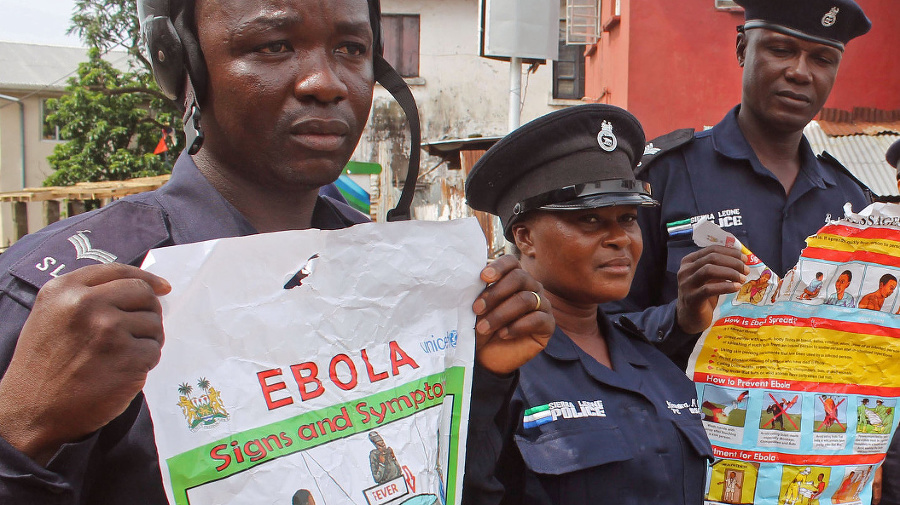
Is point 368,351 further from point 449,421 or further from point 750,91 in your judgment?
point 750,91

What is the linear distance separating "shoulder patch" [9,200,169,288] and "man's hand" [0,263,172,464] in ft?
0.48

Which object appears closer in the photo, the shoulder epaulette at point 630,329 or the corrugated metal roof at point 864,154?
the shoulder epaulette at point 630,329

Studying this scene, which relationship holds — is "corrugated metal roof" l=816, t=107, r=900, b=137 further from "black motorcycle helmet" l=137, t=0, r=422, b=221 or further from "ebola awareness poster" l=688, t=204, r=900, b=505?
"black motorcycle helmet" l=137, t=0, r=422, b=221

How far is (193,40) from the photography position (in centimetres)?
126

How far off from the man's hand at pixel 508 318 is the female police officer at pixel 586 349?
29 centimetres

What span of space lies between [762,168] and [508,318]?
1.54 metres

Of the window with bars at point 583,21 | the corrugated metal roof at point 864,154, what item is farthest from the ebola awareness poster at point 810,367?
the window with bars at point 583,21

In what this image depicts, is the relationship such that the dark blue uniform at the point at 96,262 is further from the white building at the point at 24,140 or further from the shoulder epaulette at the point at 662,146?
the white building at the point at 24,140

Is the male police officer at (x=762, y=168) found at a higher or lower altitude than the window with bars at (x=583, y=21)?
lower

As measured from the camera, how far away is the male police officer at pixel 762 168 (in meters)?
2.38

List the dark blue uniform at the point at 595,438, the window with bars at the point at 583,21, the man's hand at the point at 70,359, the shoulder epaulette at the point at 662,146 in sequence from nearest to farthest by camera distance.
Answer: the man's hand at the point at 70,359 → the dark blue uniform at the point at 595,438 → the shoulder epaulette at the point at 662,146 → the window with bars at the point at 583,21

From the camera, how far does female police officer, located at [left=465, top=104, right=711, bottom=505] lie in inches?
68.9

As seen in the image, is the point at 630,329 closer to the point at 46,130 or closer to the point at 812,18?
the point at 812,18

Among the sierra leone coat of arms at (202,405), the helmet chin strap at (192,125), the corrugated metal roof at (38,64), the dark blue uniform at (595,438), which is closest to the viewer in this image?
the sierra leone coat of arms at (202,405)
